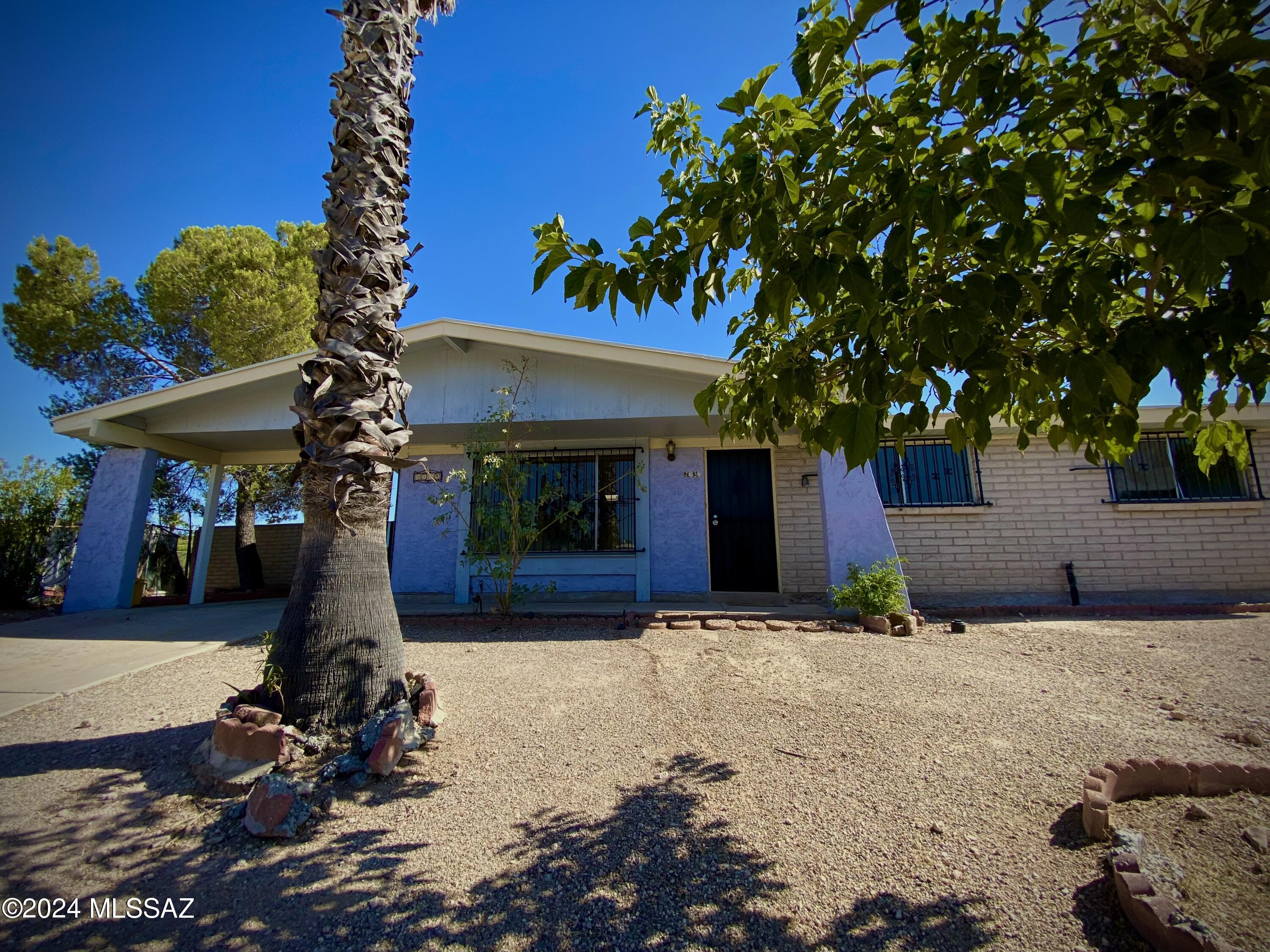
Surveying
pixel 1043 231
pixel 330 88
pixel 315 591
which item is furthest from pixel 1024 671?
pixel 330 88

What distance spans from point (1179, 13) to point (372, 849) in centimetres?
391

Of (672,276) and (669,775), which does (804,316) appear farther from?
(669,775)

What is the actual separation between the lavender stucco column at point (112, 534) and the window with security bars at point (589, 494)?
229 inches

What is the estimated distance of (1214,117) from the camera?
40.9 inches

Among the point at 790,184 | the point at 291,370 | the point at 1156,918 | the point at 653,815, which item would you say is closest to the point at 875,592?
the point at 653,815

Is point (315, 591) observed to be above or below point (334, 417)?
below

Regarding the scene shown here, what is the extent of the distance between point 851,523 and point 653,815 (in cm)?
500

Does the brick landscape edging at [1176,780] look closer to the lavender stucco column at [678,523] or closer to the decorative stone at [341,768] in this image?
the decorative stone at [341,768]

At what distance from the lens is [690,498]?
7906 millimetres

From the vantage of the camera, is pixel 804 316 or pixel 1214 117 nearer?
pixel 1214 117

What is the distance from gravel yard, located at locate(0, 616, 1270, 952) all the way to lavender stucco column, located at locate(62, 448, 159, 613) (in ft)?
17.0

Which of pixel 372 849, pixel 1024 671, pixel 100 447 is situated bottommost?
pixel 372 849

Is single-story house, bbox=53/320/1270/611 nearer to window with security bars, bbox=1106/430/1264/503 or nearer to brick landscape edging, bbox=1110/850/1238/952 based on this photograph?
window with security bars, bbox=1106/430/1264/503

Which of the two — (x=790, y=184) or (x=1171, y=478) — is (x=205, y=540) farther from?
(x=1171, y=478)
